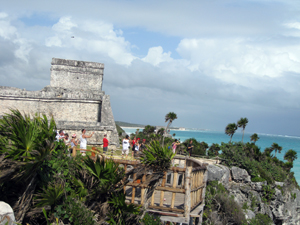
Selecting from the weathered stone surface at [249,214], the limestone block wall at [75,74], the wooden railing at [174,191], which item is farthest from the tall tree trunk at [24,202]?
the limestone block wall at [75,74]

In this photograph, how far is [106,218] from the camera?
7.32 m

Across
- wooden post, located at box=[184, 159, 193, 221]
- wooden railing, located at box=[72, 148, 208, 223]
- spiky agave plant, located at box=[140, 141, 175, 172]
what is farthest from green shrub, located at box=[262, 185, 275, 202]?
spiky agave plant, located at box=[140, 141, 175, 172]

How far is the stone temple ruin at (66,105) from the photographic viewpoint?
1754 cm

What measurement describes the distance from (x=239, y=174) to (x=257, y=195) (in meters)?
1.81

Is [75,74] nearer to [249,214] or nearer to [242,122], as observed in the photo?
[249,214]

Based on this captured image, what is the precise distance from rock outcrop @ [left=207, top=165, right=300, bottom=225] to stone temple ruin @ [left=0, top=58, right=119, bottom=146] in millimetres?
7268

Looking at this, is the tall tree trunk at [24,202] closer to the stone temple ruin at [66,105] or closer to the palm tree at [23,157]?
the palm tree at [23,157]

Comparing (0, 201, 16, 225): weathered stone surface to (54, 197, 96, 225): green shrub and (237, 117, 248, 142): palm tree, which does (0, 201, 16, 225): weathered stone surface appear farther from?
(237, 117, 248, 142): palm tree

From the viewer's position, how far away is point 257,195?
20047 millimetres

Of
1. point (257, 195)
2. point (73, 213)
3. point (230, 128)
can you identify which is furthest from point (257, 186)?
point (230, 128)

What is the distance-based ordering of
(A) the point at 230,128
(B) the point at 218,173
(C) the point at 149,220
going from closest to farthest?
(C) the point at 149,220 < (B) the point at 218,173 < (A) the point at 230,128

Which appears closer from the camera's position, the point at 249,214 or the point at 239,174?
the point at 249,214

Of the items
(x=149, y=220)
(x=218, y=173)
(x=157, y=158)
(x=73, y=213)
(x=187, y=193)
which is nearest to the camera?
(x=73, y=213)

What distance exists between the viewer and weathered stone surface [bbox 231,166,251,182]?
20.2 m
